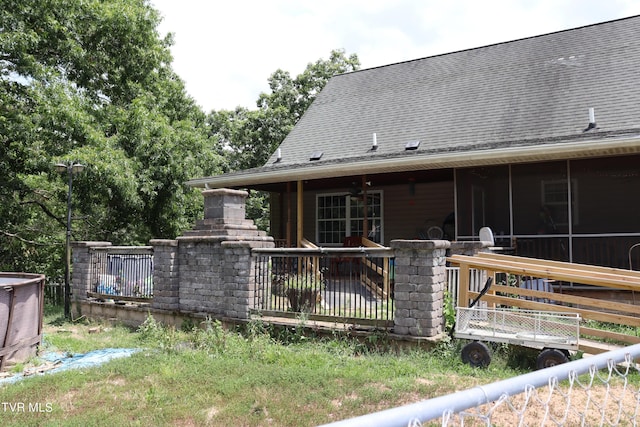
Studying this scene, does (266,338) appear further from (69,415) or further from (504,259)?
(504,259)

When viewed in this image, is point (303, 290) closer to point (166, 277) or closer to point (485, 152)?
point (166, 277)

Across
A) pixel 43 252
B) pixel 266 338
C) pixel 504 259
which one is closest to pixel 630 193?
pixel 504 259

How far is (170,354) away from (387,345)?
9.71 ft

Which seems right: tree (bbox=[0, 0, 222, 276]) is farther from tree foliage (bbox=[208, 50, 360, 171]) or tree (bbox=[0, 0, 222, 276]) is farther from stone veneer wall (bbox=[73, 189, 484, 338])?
tree foliage (bbox=[208, 50, 360, 171])

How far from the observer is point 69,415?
15.4ft

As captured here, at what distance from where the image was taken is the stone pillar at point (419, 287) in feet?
21.0

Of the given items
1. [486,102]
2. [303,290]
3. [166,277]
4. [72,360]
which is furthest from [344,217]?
[72,360]

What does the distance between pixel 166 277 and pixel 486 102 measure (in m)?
9.16

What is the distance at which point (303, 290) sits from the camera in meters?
8.11

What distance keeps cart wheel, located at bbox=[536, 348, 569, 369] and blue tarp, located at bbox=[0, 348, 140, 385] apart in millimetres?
5417

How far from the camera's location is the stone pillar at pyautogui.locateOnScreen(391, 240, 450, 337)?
6.41 metres

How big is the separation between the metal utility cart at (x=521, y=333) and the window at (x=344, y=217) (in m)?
8.04

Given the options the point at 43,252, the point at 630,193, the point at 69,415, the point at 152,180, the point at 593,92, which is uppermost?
the point at 593,92

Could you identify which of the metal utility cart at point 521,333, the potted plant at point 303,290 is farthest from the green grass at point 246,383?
the potted plant at point 303,290
